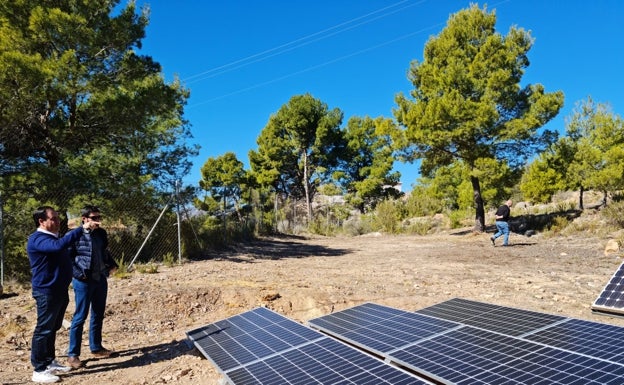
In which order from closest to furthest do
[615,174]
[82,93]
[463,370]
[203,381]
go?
[463,370], [203,381], [82,93], [615,174]

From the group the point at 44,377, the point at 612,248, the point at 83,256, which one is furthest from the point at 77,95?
the point at 612,248

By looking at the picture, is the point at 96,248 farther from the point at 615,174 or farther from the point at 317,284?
the point at 615,174

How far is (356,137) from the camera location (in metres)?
34.1

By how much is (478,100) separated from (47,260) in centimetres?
1812

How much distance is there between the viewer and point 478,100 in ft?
61.7

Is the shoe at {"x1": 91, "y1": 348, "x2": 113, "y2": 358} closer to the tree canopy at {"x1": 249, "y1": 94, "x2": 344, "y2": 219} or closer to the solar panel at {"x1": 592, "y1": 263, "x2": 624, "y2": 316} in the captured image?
the solar panel at {"x1": 592, "y1": 263, "x2": 624, "y2": 316}

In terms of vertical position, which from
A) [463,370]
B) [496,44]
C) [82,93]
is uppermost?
[496,44]

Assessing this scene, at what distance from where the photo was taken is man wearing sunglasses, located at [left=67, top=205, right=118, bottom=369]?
495 cm

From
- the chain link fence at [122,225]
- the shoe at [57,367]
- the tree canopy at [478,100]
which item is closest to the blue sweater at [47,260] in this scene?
the shoe at [57,367]

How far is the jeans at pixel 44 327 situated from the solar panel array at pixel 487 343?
9.13ft

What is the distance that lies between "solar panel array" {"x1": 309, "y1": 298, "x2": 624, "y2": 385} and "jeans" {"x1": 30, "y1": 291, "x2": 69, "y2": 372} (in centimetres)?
278

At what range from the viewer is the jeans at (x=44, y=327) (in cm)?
445

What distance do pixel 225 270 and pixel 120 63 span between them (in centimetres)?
622

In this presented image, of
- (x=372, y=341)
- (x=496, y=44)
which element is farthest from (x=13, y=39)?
(x=496, y=44)
